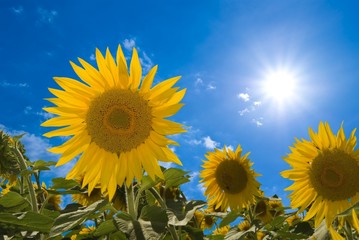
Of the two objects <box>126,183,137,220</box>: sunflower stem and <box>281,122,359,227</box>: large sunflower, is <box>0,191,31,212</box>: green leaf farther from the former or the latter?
<box>281,122,359,227</box>: large sunflower

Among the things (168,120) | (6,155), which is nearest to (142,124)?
(168,120)

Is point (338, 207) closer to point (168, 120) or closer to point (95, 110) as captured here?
point (168, 120)

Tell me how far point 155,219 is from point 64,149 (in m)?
1.22

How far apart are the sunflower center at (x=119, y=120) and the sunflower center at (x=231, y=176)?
371 centimetres

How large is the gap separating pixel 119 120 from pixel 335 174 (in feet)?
8.55

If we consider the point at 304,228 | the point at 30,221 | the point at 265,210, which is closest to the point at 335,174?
the point at 304,228

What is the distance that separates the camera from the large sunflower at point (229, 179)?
23.7ft

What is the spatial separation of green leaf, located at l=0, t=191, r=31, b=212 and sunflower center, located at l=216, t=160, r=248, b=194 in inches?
153

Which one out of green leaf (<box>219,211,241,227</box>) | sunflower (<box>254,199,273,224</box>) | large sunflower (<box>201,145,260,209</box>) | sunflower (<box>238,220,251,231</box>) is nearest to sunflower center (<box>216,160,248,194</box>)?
large sunflower (<box>201,145,260,209</box>)

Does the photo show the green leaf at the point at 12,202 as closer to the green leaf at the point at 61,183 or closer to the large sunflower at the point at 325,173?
the green leaf at the point at 61,183

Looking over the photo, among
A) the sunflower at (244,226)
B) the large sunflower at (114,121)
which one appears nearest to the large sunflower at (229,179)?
the sunflower at (244,226)

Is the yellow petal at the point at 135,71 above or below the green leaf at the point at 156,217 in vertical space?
above

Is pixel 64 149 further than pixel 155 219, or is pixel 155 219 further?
pixel 64 149

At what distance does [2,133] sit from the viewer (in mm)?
4488
